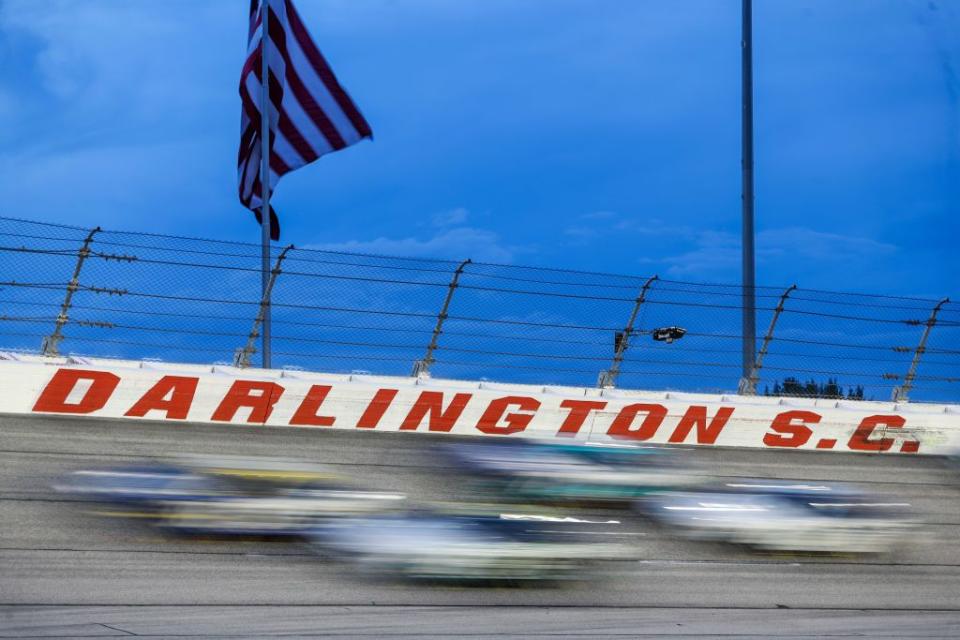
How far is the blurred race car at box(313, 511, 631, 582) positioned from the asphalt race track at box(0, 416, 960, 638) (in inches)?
5.8

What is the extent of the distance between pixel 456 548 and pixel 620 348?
8271 mm

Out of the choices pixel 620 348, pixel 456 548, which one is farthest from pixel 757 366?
pixel 456 548

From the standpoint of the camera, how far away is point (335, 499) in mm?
9703

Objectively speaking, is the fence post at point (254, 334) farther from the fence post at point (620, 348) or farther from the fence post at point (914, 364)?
the fence post at point (914, 364)

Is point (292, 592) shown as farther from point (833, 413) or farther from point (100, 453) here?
point (833, 413)

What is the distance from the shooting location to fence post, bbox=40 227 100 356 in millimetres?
14750

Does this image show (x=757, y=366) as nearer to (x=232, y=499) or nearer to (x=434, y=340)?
(x=434, y=340)

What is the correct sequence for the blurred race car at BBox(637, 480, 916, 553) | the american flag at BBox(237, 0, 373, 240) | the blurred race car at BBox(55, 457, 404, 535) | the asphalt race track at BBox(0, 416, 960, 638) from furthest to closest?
the american flag at BBox(237, 0, 373, 240), the blurred race car at BBox(637, 480, 916, 553), the blurred race car at BBox(55, 457, 404, 535), the asphalt race track at BBox(0, 416, 960, 638)

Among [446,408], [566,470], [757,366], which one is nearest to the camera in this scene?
[566,470]

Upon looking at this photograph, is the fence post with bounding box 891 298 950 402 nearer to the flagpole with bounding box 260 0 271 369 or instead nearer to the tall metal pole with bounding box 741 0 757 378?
the tall metal pole with bounding box 741 0 757 378

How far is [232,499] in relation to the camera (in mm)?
9516

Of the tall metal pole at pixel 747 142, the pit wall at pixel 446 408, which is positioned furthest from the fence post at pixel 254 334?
the tall metal pole at pixel 747 142

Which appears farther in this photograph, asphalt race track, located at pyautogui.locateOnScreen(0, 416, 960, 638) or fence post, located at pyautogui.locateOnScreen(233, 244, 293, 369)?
fence post, located at pyautogui.locateOnScreen(233, 244, 293, 369)

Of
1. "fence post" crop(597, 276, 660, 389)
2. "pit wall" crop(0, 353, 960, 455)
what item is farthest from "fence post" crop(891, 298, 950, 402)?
"fence post" crop(597, 276, 660, 389)
